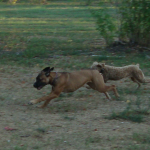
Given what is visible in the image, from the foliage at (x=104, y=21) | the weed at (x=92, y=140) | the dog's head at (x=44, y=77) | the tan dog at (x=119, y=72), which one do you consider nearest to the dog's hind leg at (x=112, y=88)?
the tan dog at (x=119, y=72)

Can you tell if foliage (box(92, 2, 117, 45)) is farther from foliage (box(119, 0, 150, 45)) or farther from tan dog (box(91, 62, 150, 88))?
tan dog (box(91, 62, 150, 88))

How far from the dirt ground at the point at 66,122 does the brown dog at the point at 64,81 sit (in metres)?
0.32

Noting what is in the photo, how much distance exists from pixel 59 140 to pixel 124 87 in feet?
12.8

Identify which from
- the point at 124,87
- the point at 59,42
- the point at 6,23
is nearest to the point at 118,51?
the point at 59,42

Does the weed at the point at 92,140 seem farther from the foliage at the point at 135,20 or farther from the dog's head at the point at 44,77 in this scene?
the foliage at the point at 135,20

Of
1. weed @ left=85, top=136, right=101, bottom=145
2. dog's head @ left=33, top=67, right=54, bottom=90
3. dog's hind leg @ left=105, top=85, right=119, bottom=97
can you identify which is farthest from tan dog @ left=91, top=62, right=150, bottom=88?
weed @ left=85, top=136, right=101, bottom=145

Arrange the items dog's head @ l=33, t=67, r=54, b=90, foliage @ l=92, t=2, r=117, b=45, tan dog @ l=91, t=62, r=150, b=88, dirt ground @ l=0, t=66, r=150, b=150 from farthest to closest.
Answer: foliage @ l=92, t=2, r=117, b=45 → tan dog @ l=91, t=62, r=150, b=88 → dog's head @ l=33, t=67, r=54, b=90 → dirt ground @ l=0, t=66, r=150, b=150

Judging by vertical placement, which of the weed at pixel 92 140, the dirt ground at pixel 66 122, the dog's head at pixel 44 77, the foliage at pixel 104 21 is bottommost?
the dirt ground at pixel 66 122

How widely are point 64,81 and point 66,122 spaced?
4.10 ft

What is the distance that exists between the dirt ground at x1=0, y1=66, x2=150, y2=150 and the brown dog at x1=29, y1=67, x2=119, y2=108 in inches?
12.8

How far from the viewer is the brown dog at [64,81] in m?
6.79

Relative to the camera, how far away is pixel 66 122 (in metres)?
5.92

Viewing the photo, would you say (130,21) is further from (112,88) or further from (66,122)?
(66,122)

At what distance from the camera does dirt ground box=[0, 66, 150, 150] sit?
4992 millimetres
